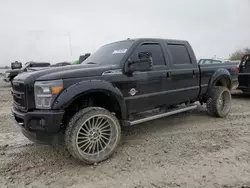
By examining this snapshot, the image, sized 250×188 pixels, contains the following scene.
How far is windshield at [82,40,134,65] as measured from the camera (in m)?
3.79

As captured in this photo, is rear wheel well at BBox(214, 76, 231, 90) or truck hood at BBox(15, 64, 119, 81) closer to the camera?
truck hood at BBox(15, 64, 119, 81)

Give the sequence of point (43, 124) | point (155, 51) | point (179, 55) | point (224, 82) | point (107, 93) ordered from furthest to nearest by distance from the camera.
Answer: point (224, 82) < point (179, 55) < point (155, 51) < point (107, 93) < point (43, 124)

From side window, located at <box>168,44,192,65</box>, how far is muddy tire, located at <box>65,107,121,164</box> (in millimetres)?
2098

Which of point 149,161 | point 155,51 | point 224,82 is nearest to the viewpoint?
point 149,161

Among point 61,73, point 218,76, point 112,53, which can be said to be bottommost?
point 218,76

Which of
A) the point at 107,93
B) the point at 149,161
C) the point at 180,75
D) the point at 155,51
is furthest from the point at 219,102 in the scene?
the point at 107,93

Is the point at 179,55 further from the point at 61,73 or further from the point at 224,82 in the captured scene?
the point at 61,73

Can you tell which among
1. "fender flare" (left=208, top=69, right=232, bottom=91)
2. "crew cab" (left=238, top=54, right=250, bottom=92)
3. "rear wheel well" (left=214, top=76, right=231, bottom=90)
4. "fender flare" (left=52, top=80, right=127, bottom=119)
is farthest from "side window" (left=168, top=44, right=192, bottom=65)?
"crew cab" (left=238, top=54, right=250, bottom=92)

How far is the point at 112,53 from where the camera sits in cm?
402

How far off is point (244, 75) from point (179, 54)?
453cm

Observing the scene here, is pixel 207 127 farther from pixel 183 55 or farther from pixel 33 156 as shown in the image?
pixel 33 156

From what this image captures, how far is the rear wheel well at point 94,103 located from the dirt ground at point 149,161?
0.67m

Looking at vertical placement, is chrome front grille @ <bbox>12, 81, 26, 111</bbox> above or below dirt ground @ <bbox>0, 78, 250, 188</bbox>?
above

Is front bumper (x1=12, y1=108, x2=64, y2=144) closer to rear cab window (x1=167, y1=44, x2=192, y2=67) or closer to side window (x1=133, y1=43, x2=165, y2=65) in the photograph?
side window (x1=133, y1=43, x2=165, y2=65)
